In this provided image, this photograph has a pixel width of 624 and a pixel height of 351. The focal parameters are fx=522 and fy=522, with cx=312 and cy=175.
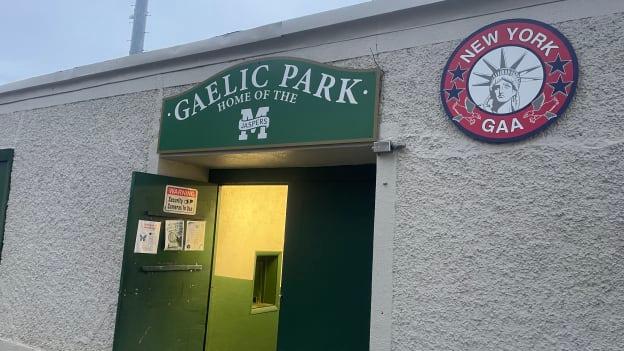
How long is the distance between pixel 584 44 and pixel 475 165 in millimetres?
941

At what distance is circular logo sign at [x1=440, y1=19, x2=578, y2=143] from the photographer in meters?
3.11

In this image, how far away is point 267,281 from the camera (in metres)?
6.72

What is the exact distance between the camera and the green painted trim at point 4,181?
20.5 ft

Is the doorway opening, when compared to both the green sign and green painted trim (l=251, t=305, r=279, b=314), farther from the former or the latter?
the green sign

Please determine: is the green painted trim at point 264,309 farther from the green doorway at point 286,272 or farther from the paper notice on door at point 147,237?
the paper notice on door at point 147,237

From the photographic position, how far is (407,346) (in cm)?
339

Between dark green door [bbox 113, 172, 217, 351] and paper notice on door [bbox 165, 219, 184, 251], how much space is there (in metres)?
0.04

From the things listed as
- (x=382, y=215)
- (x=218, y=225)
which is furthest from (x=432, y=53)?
(x=218, y=225)

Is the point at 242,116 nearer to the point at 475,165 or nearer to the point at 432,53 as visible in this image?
the point at 432,53

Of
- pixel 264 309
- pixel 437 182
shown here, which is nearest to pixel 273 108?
pixel 437 182

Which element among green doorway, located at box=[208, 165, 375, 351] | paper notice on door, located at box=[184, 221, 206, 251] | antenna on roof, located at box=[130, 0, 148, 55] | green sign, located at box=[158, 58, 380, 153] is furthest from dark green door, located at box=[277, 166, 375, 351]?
antenna on roof, located at box=[130, 0, 148, 55]

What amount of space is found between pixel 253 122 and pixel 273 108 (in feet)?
0.73

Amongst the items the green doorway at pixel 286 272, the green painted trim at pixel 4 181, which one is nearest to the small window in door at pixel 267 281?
the green doorway at pixel 286 272

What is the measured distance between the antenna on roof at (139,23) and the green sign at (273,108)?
561 inches
